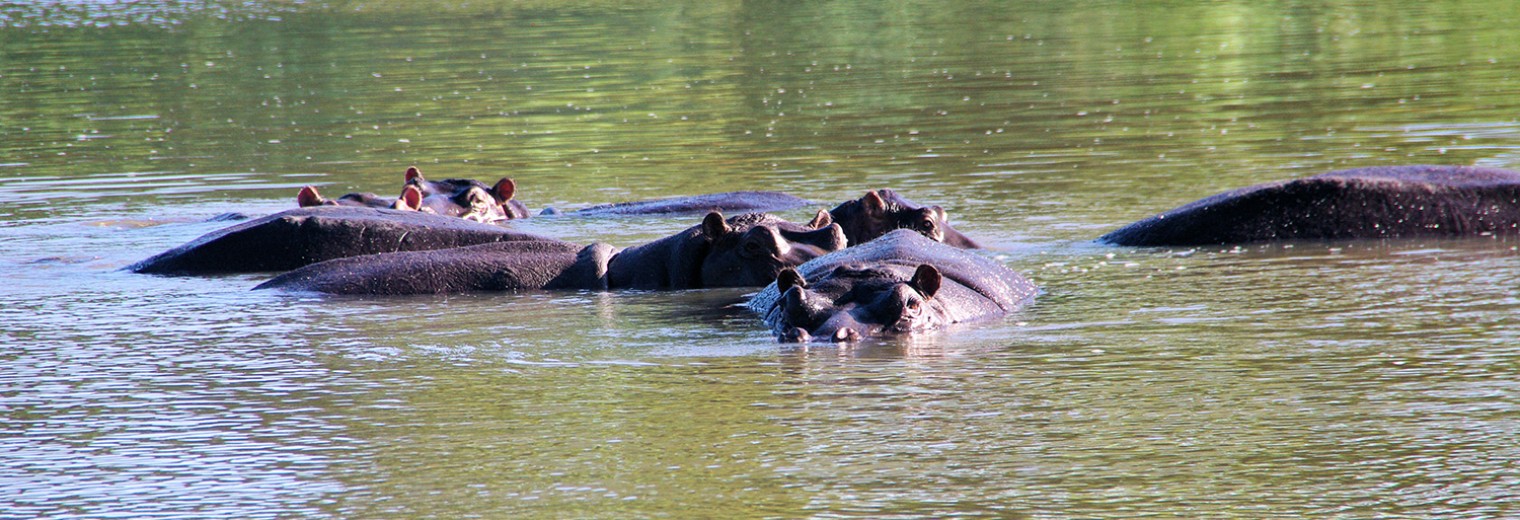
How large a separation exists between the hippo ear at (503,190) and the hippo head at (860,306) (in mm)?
4828

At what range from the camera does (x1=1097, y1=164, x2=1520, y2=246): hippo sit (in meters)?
9.21

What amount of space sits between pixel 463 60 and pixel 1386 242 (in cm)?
2057

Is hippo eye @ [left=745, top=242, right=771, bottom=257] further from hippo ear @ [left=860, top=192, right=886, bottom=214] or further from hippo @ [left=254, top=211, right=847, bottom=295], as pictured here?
hippo ear @ [left=860, top=192, right=886, bottom=214]

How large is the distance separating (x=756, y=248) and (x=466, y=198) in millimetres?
3459

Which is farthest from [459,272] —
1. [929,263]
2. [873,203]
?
[929,263]

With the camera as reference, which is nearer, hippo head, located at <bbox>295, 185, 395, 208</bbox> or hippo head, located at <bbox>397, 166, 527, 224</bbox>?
hippo head, located at <bbox>295, 185, 395, 208</bbox>

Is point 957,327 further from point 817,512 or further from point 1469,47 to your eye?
point 1469,47

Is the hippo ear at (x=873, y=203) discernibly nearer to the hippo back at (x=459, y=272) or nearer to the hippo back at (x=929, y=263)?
the hippo back at (x=929, y=263)

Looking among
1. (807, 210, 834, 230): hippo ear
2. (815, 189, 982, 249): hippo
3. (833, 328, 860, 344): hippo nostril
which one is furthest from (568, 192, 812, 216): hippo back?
(833, 328, 860, 344): hippo nostril

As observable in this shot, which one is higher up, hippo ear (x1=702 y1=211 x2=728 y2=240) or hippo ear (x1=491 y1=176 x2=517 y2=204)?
hippo ear (x1=491 y1=176 x2=517 y2=204)

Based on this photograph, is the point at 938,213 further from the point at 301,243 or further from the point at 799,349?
the point at 301,243

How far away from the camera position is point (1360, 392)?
5.70m

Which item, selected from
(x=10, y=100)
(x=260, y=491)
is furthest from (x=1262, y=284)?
(x=10, y=100)

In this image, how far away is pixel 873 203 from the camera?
9609 mm
